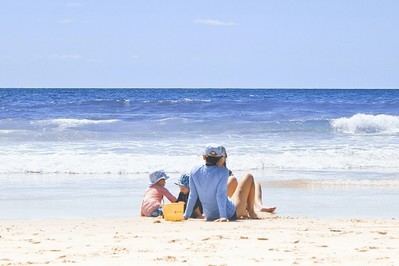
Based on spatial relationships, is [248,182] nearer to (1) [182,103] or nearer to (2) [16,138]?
(2) [16,138]

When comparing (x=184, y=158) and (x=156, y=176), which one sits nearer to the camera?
(x=156, y=176)

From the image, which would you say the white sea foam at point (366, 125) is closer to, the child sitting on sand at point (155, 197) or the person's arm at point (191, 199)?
the child sitting on sand at point (155, 197)

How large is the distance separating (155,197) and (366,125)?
18316mm

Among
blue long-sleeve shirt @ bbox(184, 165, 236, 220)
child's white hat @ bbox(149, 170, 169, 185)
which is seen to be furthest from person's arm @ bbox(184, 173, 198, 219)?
child's white hat @ bbox(149, 170, 169, 185)

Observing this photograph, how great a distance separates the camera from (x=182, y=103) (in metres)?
37.9

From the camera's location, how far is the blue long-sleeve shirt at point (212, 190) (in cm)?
819

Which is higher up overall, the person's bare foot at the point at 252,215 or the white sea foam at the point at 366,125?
the white sea foam at the point at 366,125

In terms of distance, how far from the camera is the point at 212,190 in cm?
825

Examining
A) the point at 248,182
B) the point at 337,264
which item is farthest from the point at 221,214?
the point at 337,264

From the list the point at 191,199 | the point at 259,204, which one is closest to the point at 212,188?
the point at 191,199

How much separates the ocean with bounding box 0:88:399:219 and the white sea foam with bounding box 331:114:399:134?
4 cm

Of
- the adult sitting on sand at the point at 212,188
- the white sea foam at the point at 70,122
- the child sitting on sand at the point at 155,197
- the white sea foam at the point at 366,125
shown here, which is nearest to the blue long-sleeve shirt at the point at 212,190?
the adult sitting on sand at the point at 212,188

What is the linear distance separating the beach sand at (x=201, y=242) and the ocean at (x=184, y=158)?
3.99 ft

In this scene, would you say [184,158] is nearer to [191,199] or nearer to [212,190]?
[191,199]
